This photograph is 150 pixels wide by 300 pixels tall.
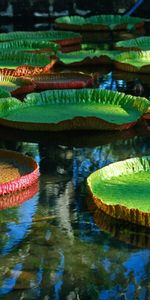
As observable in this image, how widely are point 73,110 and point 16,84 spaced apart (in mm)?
1082

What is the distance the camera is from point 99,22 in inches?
403

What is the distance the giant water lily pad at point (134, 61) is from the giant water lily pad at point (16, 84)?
1180mm

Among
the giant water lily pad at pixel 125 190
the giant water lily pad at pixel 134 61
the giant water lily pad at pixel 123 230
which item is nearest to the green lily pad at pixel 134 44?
the giant water lily pad at pixel 134 61

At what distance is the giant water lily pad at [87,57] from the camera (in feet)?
23.1

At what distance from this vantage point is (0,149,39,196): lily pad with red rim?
3.56 metres

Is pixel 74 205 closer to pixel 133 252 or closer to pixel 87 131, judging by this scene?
pixel 133 252

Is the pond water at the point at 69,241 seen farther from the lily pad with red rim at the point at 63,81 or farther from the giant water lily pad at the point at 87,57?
the giant water lily pad at the point at 87,57

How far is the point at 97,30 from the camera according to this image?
989 cm

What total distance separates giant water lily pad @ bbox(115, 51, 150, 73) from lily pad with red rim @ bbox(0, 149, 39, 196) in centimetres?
290

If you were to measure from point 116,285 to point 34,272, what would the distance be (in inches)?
12.5

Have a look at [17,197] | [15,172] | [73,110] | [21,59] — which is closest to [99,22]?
[21,59]

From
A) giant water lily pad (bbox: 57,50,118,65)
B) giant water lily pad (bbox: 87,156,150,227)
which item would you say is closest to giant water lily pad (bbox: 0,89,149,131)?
giant water lily pad (bbox: 87,156,150,227)

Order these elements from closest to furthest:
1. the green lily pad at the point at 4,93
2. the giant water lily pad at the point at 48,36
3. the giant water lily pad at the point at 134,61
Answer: the green lily pad at the point at 4,93 < the giant water lily pad at the point at 134,61 < the giant water lily pad at the point at 48,36

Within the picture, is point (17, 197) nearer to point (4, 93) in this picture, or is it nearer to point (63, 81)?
point (4, 93)
